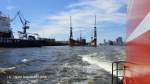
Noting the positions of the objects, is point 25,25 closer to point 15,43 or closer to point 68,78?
point 15,43

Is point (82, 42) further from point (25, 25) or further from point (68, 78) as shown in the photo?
point (68, 78)

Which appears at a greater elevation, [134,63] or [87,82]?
[134,63]

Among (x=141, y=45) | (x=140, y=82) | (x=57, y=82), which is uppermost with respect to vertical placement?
(x=141, y=45)

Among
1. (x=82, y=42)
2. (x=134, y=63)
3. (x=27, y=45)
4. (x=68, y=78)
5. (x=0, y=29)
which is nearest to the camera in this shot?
(x=134, y=63)

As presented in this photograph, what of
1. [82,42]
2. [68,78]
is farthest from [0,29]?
[68,78]

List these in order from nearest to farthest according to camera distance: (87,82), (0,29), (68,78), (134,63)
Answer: (134,63)
(87,82)
(68,78)
(0,29)

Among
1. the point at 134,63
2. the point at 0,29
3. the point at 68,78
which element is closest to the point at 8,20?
the point at 0,29

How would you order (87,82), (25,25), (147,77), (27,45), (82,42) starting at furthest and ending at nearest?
(82,42) < (25,25) < (27,45) < (87,82) < (147,77)

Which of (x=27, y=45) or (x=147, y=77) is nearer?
(x=147, y=77)

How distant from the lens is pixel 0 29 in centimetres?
10038

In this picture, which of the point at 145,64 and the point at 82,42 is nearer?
the point at 145,64

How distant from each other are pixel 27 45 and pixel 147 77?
348ft

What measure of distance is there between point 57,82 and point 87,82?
1.24 m

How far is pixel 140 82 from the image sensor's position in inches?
110
